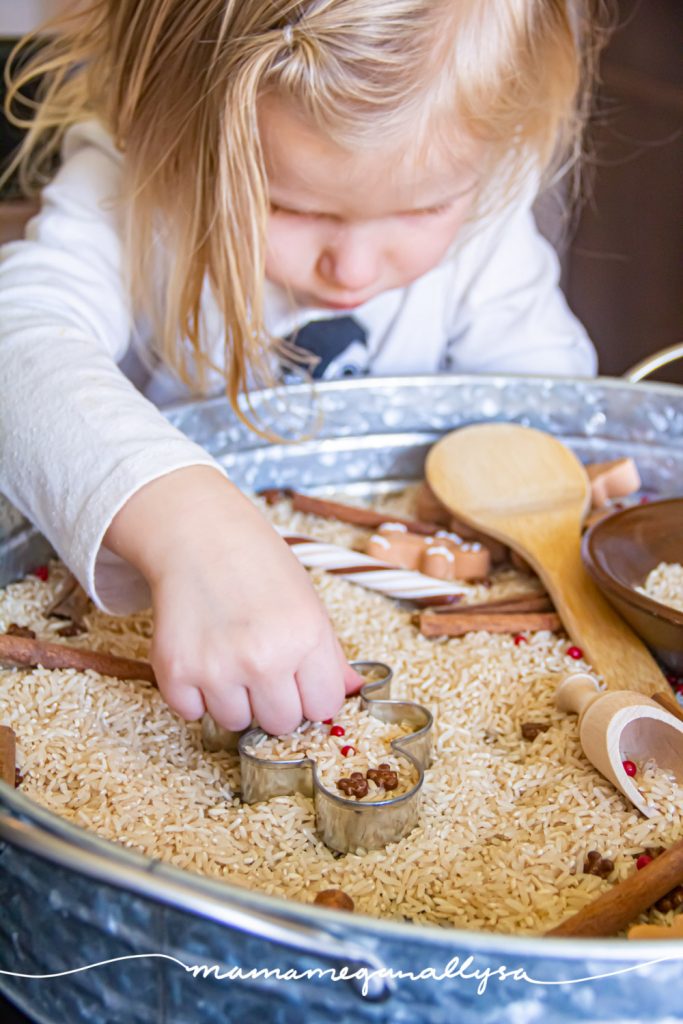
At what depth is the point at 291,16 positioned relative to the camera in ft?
2.81

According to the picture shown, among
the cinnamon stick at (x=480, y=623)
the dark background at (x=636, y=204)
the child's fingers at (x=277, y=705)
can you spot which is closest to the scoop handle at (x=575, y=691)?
the cinnamon stick at (x=480, y=623)

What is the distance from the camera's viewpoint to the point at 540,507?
1098 millimetres

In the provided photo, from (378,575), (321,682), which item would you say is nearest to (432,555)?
(378,575)

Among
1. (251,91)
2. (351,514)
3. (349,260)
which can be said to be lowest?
(351,514)

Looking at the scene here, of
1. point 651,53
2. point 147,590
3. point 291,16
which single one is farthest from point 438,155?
point 651,53

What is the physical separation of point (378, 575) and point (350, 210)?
1.07 feet

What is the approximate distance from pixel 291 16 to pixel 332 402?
44 cm

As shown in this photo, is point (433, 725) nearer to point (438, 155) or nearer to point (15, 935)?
point (15, 935)

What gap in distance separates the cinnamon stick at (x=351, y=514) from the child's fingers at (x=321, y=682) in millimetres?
368

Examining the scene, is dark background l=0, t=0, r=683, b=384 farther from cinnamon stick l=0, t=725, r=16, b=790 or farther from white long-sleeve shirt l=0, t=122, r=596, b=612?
cinnamon stick l=0, t=725, r=16, b=790

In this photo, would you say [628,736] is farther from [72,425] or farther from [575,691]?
[72,425]

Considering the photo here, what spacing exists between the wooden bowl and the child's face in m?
0.33

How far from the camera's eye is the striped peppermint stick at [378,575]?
100 centimetres

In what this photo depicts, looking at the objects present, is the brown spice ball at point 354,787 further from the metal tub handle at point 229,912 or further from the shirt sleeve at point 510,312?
the shirt sleeve at point 510,312
